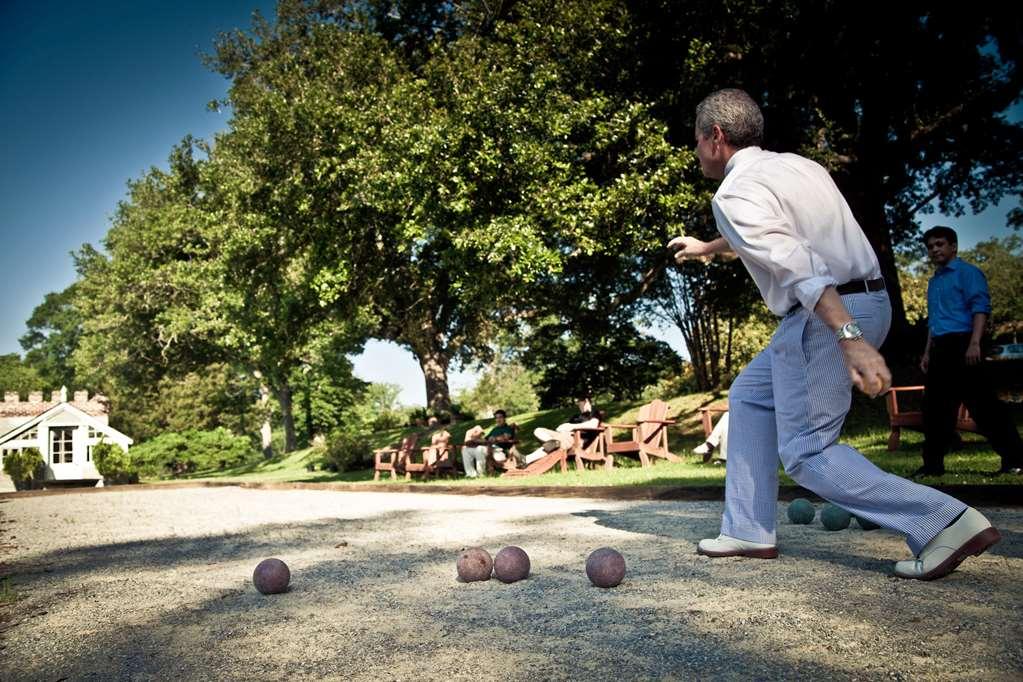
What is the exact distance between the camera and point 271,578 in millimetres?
3398

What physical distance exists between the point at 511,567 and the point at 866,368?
1.78 m

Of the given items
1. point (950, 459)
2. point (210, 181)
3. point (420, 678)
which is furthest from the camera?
point (210, 181)

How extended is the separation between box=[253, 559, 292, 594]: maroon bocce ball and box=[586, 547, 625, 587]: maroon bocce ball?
4.76ft

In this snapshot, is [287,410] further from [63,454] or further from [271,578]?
[271,578]

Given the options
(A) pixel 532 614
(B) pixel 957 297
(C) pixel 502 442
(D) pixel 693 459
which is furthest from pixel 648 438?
(A) pixel 532 614

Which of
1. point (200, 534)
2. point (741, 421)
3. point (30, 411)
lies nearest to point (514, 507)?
point (200, 534)

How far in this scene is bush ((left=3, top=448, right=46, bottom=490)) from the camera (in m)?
28.5

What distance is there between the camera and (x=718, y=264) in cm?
1847

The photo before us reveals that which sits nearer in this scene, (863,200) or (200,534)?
(200,534)

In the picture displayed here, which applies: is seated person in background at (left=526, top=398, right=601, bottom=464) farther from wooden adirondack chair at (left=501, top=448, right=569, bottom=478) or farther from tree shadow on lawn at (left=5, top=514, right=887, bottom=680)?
tree shadow on lawn at (left=5, top=514, right=887, bottom=680)

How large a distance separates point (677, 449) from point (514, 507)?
935 centimetres

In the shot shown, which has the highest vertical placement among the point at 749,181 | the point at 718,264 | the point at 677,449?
the point at 718,264

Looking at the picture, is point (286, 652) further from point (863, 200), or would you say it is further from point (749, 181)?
point (863, 200)

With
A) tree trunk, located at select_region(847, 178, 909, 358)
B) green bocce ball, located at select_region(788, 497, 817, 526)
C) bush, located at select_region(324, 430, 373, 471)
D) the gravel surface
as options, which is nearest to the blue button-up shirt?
the gravel surface
